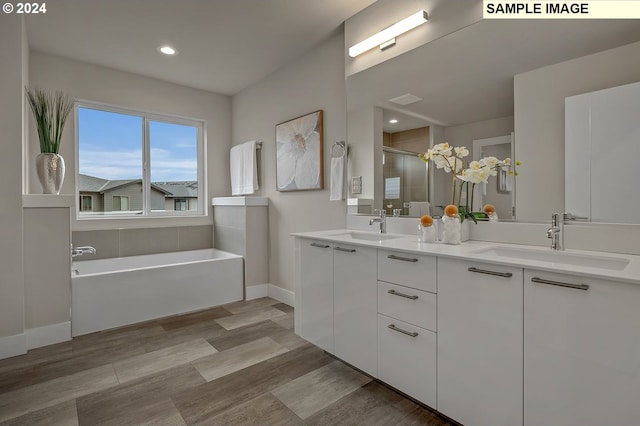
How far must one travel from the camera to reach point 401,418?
161 centimetres

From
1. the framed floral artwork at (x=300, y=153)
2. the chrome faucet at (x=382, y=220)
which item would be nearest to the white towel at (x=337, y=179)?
the framed floral artwork at (x=300, y=153)

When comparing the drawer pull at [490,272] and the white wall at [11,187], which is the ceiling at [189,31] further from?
the drawer pull at [490,272]

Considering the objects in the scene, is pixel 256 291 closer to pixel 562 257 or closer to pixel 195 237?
pixel 195 237

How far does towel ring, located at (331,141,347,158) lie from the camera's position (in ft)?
9.16

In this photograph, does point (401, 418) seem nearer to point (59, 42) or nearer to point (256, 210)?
point (256, 210)

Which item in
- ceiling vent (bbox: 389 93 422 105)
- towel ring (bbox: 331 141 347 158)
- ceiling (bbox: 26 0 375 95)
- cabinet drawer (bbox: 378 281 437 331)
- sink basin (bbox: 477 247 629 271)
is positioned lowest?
cabinet drawer (bbox: 378 281 437 331)

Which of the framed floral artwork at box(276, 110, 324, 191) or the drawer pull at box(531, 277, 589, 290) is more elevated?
the framed floral artwork at box(276, 110, 324, 191)

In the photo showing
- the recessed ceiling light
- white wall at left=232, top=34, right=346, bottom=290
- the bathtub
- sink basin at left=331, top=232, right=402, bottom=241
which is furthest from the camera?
the recessed ceiling light

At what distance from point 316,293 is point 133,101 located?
3075 mm

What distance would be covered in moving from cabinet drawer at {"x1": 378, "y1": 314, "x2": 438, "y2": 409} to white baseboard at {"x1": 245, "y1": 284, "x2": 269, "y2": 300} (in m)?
2.12

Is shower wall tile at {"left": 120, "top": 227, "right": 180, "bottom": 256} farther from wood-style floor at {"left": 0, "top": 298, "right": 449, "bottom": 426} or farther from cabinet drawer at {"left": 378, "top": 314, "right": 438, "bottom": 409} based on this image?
cabinet drawer at {"left": 378, "top": 314, "right": 438, "bottom": 409}

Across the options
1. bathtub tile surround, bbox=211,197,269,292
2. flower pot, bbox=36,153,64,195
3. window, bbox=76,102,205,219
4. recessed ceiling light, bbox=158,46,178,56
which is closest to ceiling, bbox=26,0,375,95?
recessed ceiling light, bbox=158,46,178,56

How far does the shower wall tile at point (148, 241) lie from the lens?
3646 millimetres

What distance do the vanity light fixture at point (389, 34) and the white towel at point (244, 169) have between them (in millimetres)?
1739
